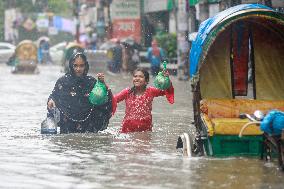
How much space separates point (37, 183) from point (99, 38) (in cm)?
5922

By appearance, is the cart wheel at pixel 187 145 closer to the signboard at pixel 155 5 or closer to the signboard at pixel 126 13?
the signboard at pixel 126 13

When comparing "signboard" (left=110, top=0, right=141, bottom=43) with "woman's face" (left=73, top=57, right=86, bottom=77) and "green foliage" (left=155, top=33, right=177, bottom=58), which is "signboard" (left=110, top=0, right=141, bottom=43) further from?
"woman's face" (left=73, top=57, right=86, bottom=77)

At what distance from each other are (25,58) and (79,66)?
101 ft

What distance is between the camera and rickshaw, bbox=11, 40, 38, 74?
45656 millimetres

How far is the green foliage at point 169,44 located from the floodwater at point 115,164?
25875 millimetres

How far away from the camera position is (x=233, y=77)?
14.4m

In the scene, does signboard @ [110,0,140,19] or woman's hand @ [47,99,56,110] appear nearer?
woman's hand @ [47,99,56,110]

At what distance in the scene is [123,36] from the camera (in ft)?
171

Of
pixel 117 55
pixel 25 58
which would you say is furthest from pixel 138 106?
pixel 117 55

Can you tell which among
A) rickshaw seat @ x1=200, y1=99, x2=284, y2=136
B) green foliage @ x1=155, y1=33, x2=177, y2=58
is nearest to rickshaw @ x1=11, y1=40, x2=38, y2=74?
green foliage @ x1=155, y1=33, x2=177, y2=58

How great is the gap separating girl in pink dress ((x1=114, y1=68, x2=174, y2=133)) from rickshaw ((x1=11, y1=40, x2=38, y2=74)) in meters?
30.8

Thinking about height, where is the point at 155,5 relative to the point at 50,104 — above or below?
above

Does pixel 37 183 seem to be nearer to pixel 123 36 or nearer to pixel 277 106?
pixel 277 106

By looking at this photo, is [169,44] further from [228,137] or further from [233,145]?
[228,137]
